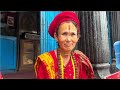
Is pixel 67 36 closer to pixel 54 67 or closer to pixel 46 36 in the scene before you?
pixel 46 36

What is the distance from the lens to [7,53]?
11.0 feet

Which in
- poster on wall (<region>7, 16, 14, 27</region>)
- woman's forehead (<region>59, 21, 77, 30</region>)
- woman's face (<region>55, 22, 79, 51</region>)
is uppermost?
poster on wall (<region>7, 16, 14, 27</region>)

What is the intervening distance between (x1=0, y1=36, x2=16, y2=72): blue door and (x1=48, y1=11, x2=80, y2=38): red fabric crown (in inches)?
22.5

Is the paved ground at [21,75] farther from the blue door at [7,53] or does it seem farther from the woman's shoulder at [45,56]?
the woman's shoulder at [45,56]

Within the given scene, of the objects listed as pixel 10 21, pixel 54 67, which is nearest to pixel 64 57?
pixel 54 67

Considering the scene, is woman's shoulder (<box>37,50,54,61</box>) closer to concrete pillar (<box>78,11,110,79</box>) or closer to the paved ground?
the paved ground

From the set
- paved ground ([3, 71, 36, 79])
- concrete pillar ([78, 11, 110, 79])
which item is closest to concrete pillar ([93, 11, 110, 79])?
concrete pillar ([78, 11, 110, 79])

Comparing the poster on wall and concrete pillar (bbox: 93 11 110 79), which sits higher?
the poster on wall

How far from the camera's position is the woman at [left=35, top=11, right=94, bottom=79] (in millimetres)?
3275

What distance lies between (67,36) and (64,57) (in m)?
0.30

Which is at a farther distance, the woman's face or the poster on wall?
the poster on wall

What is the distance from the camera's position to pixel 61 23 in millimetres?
3287

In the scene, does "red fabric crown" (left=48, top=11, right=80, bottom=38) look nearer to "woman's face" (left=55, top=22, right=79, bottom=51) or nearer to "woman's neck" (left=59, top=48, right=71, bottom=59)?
"woman's face" (left=55, top=22, right=79, bottom=51)
